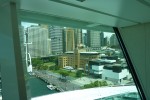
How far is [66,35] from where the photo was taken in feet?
17.4

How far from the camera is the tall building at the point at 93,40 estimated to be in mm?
5685

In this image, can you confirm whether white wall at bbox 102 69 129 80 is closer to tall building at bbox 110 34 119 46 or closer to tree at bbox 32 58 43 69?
tall building at bbox 110 34 119 46

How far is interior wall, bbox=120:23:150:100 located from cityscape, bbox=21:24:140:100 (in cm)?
42

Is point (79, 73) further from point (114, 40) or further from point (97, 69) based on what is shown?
point (114, 40)

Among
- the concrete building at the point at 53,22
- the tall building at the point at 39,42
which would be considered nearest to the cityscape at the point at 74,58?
the tall building at the point at 39,42

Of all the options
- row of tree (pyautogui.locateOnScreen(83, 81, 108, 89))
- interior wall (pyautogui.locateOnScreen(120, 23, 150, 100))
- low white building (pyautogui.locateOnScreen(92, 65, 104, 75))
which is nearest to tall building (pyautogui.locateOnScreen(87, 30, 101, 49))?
low white building (pyautogui.locateOnScreen(92, 65, 104, 75))

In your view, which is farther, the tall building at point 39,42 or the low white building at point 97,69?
the low white building at point 97,69

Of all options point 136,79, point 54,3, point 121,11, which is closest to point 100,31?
point 136,79

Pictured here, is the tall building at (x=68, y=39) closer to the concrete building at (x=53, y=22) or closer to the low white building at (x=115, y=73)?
the concrete building at (x=53, y=22)

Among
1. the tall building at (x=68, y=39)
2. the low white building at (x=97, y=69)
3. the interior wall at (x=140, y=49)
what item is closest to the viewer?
the tall building at (x=68, y=39)

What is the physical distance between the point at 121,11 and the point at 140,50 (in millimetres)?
2215

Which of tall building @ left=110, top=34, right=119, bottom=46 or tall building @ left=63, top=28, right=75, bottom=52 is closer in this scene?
tall building @ left=63, top=28, right=75, bottom=52

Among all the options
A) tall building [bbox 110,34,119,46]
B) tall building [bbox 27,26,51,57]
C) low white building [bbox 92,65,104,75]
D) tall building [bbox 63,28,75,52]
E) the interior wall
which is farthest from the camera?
tall building [bbox 110,34,119,46]

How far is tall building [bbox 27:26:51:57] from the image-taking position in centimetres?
453
